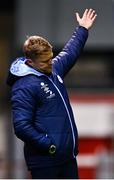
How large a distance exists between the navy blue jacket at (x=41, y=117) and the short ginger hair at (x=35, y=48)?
8 centimetres

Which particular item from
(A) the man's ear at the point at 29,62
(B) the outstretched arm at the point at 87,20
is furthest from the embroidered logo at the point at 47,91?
(B) the outstretched arm at the point at 87,20

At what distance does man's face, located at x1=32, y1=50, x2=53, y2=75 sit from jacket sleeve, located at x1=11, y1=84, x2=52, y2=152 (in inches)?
5.5

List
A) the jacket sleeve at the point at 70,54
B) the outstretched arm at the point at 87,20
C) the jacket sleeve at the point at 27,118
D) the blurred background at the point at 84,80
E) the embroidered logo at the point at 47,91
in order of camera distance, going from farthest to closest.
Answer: the blurred background at the point at 84,80, the outstretched arm at the point at 87,20, the jacket sleeve at the point at 70,54, the embroidered logo at the point at 47,91, the jacket sleeve at the point at 27,118

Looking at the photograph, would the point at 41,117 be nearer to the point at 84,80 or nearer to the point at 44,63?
the point at 44,63

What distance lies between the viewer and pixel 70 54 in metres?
7.16

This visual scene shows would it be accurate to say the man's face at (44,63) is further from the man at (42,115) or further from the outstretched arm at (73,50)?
the outstretched arm at (73,50)

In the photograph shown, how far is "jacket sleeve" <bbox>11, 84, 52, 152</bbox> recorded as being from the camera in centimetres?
660

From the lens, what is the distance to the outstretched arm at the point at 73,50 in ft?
23.3

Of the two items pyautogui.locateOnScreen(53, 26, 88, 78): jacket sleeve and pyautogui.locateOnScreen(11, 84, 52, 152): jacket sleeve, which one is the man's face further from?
pyautogui.locateOnScreen(53, 26, 88, 78): jacket sleeve

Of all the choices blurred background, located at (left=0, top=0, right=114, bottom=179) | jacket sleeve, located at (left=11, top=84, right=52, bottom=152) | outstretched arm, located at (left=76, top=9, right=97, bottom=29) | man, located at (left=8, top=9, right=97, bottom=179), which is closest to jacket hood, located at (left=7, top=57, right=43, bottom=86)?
man, located at (left=8, top=9, right=97, bottom=179)

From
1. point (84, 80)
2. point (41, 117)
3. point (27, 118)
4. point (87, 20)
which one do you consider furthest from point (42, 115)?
point (84, 80)

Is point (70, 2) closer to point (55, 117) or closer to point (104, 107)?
point (104, 107)

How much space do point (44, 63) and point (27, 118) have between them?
39 cm

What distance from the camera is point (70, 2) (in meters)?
12.8
